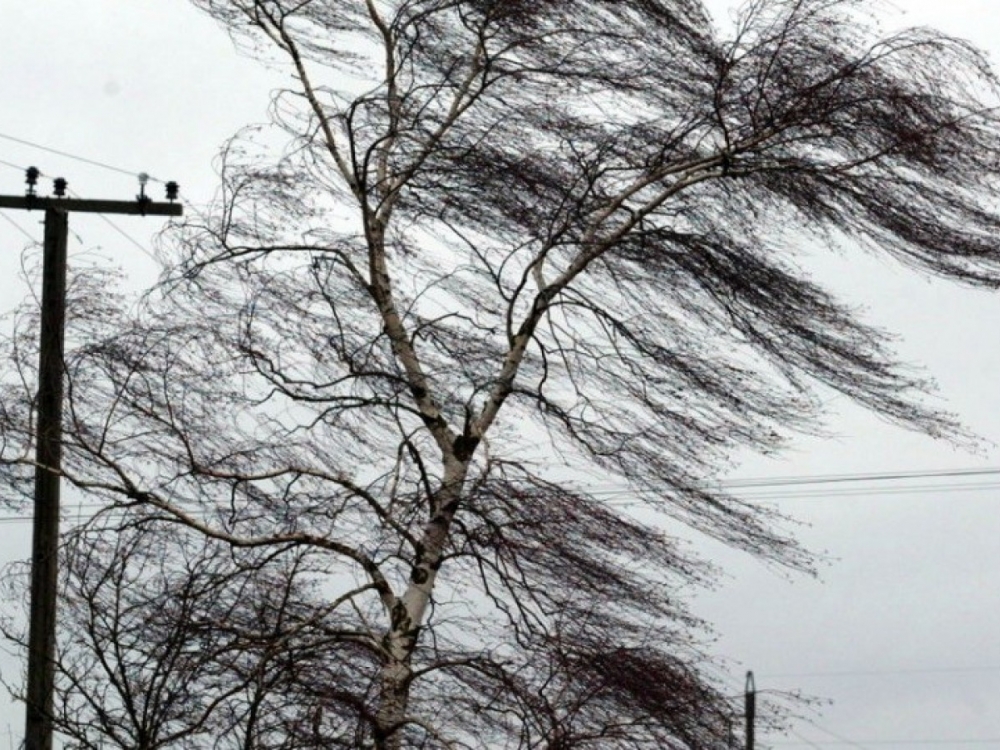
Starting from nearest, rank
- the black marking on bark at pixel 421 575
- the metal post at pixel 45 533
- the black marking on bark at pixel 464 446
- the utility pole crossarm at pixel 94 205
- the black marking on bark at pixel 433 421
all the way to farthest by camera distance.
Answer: the black marking on bark at pixel 421 575 → the black marking on bark at pixel 464 446 → the black marking on bark at pixel 433 421 → the metal post at pixel 45 533 → the utility pole crossarm at pixel 94 205

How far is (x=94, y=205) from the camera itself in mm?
16250

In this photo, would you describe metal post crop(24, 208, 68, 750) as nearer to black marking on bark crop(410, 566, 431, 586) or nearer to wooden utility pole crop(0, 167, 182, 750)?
wooden utility pole crop(0, 167, 182, 750)

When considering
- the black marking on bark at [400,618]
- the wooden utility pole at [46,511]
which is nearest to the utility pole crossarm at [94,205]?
the wooden utility pole at [46,511]

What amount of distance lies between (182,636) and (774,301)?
12.4 ft

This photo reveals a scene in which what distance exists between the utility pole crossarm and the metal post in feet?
3.18

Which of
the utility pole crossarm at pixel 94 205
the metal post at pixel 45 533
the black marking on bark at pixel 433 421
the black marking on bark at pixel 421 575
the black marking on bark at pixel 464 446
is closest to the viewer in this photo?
the black marking on bark at pixel 421 575

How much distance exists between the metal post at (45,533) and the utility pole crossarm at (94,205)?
970 millimetres

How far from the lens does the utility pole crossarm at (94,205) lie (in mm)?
15953

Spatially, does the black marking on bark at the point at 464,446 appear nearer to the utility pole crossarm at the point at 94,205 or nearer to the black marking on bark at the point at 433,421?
the black marking on bark at the point at 433,421

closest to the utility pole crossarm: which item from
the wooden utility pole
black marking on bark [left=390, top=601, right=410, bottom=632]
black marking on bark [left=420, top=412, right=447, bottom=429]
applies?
the wooden utility pole

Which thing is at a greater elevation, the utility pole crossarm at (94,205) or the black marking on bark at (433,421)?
the utility pole crossarm at (94,205)

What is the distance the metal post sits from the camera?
47.0 ft

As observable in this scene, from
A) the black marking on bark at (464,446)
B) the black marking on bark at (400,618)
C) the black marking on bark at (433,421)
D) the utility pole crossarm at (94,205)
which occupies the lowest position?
the black marking on bark at (400,618)

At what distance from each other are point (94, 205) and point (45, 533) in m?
2.55
